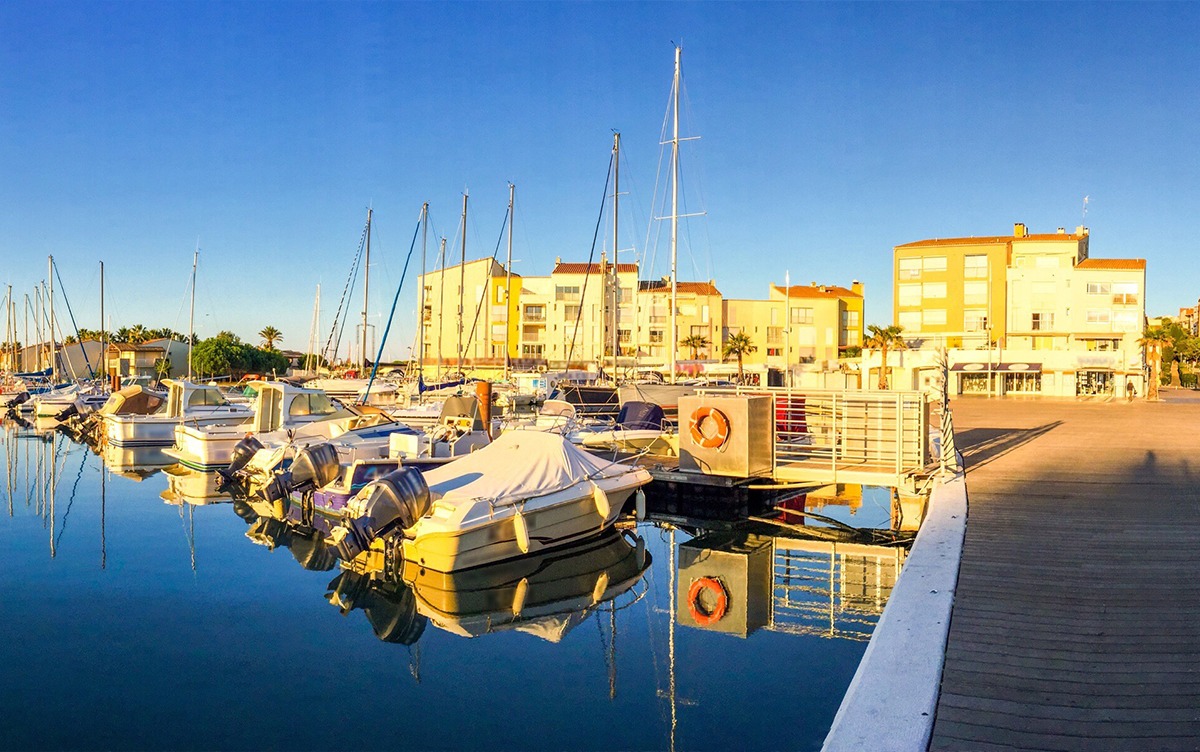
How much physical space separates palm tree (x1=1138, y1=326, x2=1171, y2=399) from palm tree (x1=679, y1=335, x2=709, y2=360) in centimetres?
3774

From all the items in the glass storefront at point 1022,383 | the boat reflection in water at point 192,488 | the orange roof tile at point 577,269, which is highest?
the orange roof tile at point 577,269

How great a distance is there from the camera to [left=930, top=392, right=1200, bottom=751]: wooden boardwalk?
5035mm

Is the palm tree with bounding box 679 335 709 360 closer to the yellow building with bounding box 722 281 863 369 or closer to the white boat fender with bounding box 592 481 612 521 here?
the yellow building with bounding box 722 281 863 369

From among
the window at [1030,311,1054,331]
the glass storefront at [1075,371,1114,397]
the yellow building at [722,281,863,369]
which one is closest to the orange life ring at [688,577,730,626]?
the glass storefront at [1075,371,1114,397]

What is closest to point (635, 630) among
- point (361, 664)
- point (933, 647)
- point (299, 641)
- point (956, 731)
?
point (361, 664)

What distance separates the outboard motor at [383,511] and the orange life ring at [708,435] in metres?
6.42

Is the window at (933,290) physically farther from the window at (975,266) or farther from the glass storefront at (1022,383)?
the glass storefront at (1022,383)

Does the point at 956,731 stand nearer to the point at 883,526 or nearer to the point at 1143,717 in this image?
the point at 1143,717

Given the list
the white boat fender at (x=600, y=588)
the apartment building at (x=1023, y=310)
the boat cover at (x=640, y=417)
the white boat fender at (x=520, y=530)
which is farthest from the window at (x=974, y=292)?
the white boat fender at (x=520, y=530)

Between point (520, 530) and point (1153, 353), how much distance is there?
57162mm

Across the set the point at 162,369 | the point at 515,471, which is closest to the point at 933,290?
the point at 162,369

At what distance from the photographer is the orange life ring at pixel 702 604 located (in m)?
11.4

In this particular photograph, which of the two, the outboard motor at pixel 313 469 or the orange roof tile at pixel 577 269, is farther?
the orange roof tile at pixel 577 269

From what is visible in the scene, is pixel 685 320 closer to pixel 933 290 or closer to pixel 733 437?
pixel 933 290
